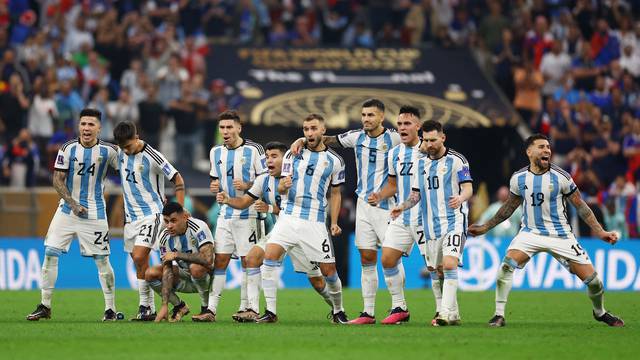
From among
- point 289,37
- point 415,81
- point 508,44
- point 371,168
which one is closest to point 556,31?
point 508,44

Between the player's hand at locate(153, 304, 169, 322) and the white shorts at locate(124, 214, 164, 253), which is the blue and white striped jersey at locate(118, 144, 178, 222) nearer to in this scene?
the white shorts at locate(124, 214, 164, 253)

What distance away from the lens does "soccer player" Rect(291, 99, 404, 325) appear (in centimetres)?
1716

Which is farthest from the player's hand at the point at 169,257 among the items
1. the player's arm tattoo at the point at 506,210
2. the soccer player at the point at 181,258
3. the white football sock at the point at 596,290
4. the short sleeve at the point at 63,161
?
the white football sock at the point at 596,290

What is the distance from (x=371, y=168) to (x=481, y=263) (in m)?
10.5

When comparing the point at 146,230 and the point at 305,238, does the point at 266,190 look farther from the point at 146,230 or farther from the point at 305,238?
the point at 146,230

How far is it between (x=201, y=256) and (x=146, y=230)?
80 cm

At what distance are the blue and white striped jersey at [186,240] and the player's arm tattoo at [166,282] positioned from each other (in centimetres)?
31

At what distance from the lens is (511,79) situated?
3250 centimetres

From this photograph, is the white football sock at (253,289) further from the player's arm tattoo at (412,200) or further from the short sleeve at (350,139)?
the player's arm tattoo at (412,200)

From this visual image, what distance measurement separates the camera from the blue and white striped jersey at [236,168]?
1780cm

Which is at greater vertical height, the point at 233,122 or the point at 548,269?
the point at 233,122

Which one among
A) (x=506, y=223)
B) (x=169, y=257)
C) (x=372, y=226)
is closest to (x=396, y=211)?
(x=372, y=226)

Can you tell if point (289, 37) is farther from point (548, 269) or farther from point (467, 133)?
point (548, 269)

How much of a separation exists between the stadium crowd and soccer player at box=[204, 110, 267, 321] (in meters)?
10.7
